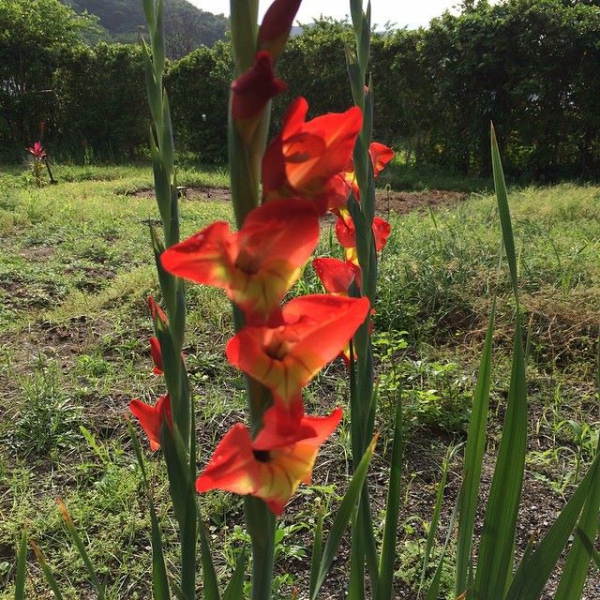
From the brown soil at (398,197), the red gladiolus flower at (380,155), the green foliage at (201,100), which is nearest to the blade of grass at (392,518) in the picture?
the red gladiolus flower at (380,155)

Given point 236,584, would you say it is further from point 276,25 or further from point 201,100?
point 201,100

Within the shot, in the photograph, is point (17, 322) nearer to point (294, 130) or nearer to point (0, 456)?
point (0, 456)

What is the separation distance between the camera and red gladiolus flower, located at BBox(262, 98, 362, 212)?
0.45 meters

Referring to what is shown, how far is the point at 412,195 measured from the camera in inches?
277

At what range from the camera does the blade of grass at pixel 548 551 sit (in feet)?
2.12

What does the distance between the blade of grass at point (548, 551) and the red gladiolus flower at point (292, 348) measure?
1.32 feet

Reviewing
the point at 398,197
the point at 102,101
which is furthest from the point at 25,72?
the point at 398,197

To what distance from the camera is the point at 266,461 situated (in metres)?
0.46

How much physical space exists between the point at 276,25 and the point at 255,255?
178 millimetres

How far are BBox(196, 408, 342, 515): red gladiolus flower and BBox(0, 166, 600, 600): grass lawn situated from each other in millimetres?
432

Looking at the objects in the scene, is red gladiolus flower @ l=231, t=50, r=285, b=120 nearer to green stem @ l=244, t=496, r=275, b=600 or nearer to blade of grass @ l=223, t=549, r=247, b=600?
green stem @ l=244, t=496, r=275, b=600

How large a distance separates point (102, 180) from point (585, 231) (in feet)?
22.0

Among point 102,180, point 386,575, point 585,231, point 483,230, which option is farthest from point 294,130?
point 102,180

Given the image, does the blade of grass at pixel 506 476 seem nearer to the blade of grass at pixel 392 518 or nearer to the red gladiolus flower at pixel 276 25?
the blade of grass at pixel 392 518
